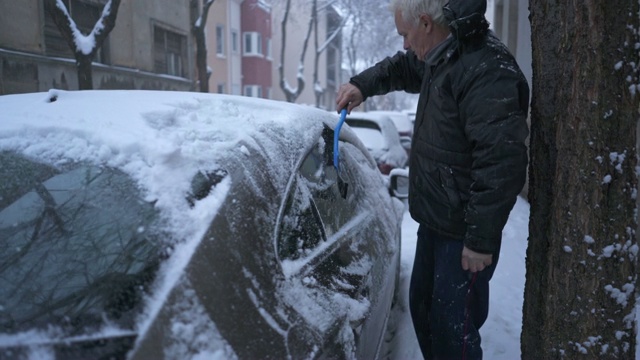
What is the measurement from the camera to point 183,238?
4.35 feet

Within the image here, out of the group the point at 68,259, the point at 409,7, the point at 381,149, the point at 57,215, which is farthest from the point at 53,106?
the point at 381,149

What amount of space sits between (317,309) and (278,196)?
37 cm

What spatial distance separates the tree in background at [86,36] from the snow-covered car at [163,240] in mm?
6175

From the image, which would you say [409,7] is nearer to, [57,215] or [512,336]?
[57,215]

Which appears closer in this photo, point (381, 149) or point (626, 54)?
point (626, 54)

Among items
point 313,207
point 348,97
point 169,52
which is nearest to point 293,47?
point 169,52

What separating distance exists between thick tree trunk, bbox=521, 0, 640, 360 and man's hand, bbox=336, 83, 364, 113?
2.98 feet

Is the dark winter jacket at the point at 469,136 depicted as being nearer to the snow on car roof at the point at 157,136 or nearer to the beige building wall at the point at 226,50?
the snow on car roof at the point at 157,136

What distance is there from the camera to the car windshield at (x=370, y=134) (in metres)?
7.34

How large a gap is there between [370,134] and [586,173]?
18.9 ft

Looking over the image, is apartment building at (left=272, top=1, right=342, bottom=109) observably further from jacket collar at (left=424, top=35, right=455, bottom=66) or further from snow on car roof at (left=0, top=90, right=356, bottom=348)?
snow on car roof at (left=0, top=90, right=356, bottom=348)

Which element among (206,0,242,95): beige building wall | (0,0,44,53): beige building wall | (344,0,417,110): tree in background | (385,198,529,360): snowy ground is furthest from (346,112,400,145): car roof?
(206,0,242,95): beige building wall

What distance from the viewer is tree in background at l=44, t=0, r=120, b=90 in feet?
23.9

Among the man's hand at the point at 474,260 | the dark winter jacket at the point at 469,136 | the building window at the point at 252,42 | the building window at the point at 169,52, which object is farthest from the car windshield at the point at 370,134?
the building window at the point at 252,42
